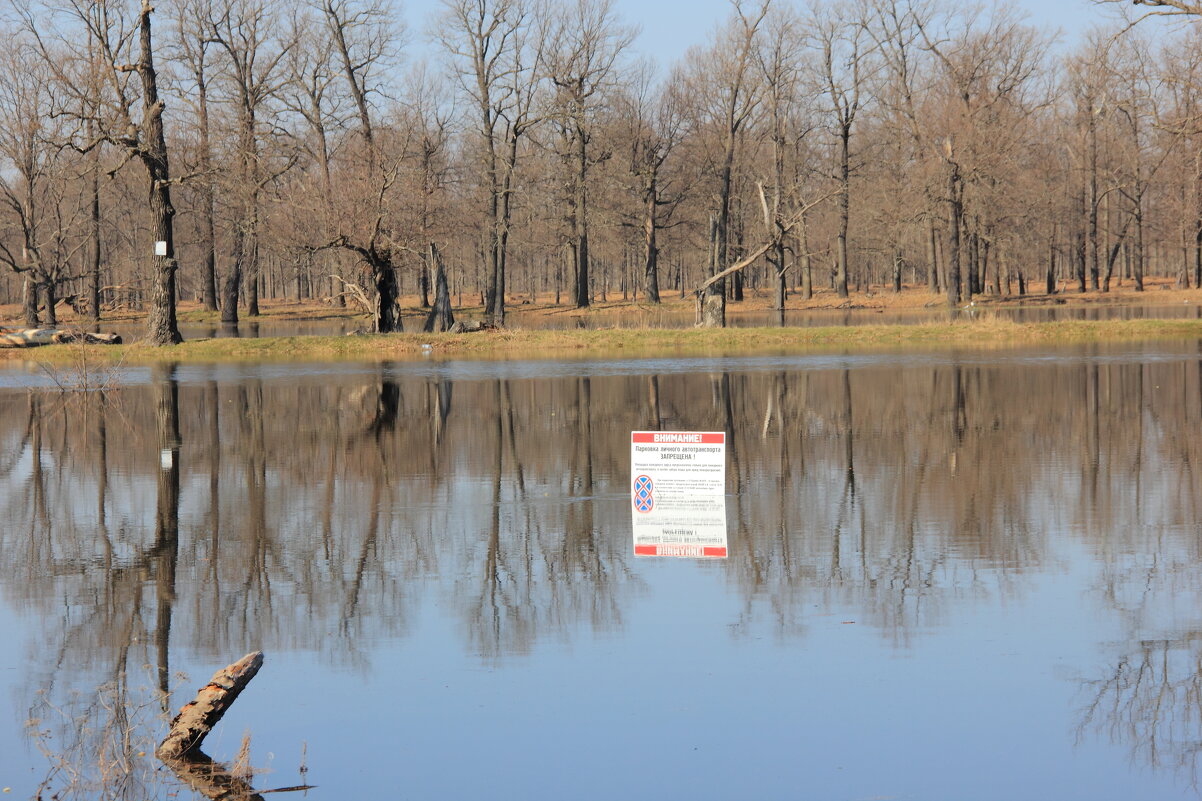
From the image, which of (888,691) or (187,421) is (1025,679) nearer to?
(888,691)

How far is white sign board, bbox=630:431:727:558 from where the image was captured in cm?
1170

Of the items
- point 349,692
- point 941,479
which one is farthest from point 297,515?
point 941,479

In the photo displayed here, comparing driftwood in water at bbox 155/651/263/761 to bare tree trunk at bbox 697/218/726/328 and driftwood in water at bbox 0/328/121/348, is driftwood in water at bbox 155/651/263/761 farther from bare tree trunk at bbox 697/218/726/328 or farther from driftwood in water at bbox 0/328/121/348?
bare tree trunk at bbox 697/218/726/328

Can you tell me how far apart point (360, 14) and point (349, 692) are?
172 feet

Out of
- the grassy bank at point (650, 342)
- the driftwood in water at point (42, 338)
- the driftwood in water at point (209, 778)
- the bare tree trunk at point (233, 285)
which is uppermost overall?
the bare tree trunk at point (233, 285)

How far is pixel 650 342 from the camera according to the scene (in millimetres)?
39312

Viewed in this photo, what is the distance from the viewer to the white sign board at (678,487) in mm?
11703

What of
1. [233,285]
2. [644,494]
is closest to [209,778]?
[644,494]

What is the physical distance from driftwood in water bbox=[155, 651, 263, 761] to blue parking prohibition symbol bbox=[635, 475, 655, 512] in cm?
637

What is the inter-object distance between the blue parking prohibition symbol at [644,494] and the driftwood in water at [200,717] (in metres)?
6.37

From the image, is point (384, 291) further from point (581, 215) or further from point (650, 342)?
point (581, 215)

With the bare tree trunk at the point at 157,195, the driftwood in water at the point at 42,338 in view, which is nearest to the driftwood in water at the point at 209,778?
the bare tree trunk at the point at 157,195

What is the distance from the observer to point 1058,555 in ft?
34.1

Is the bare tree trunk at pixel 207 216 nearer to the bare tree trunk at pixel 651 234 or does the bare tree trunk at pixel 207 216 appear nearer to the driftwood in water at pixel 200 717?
the bare tree trunk at pixel 651 234
